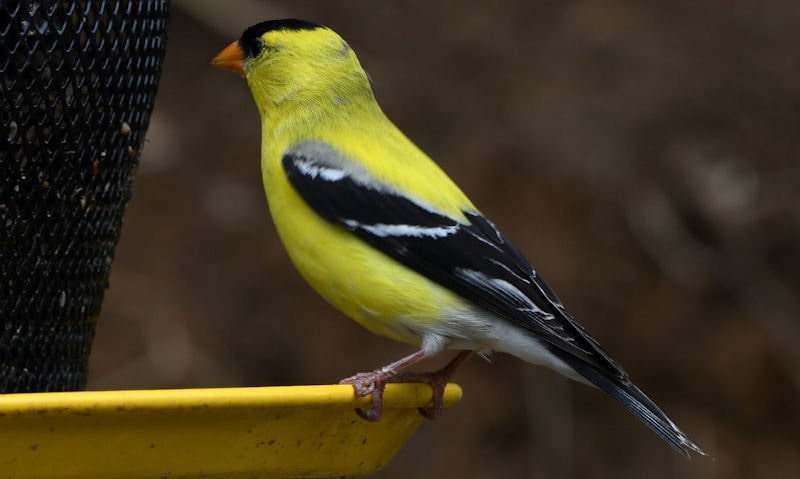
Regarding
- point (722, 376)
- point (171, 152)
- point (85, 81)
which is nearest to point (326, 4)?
point (171, 152)

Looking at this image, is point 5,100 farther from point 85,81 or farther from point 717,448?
point 717,448

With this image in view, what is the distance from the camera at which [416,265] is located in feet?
10.8

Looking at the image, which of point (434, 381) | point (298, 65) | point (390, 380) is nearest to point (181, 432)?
point (390, 380)

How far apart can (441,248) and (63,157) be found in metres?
1.03

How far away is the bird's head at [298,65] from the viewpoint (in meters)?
3.83

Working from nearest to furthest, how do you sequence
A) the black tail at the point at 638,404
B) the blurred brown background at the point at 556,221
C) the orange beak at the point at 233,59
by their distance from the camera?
the black tail at the point at 638,404 → the orange beak at the point at 233,59 → the blurred brown background at the point at 556,221

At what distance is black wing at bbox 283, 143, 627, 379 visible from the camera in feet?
10.8

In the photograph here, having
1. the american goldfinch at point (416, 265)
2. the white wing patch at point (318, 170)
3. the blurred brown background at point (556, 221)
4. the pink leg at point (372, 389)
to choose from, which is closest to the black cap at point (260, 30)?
the american goldfinch at point (416, 265)

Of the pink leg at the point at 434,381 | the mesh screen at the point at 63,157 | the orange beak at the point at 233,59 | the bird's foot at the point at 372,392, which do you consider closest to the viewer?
the bird's foot at the point at 372,392

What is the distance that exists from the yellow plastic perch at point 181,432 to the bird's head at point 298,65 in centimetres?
129

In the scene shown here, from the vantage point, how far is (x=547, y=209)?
24.8ft

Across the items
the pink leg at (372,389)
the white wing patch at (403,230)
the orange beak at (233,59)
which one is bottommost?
the pink leg at (372,389)

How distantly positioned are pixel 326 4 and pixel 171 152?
4.75ft

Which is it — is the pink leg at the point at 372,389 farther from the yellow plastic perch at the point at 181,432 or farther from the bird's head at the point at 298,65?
the bird's head at the point at 298,65
